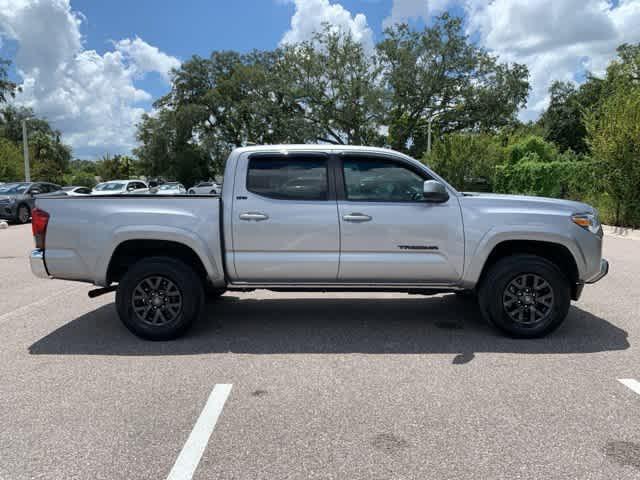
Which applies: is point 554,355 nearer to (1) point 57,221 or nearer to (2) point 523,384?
(2) point 523,384

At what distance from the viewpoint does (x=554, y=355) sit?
4648 millimetres

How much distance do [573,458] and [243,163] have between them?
12.6 ft

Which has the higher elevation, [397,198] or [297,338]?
[397,198]

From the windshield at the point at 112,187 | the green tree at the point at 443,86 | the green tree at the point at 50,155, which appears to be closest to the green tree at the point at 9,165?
the green tree at the point at 50,155

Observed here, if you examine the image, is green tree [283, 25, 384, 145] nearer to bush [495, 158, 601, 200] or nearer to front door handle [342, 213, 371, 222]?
bush [495, 158, 601, 200]

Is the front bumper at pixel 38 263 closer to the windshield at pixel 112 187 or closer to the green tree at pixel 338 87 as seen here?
the windshield at pixel 112 187

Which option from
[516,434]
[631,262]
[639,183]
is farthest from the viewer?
[639,183]

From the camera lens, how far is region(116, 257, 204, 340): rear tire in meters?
4.98

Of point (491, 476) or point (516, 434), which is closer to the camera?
point (491, 476)

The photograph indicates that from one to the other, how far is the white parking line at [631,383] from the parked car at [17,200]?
20.7 metres

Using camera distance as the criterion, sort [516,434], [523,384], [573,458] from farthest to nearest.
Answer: [523,384]
[516,434]
[573,458]

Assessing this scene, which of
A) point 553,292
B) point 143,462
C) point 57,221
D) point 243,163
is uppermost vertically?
point 243,163

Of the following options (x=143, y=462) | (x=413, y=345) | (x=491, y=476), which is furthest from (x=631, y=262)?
(x=143, y=462)

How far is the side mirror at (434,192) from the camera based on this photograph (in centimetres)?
480
